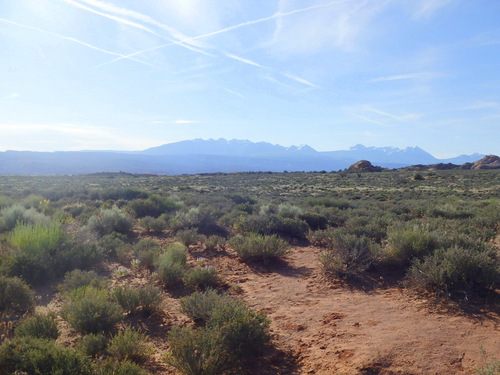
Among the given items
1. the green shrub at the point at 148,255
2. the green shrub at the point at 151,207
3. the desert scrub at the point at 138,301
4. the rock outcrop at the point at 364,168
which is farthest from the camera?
the rock outcrop at the point at 364,168

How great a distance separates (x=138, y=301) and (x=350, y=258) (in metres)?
3.92

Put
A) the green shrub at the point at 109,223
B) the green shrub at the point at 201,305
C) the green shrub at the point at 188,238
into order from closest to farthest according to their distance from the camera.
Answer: the green shrub at the point at 201,305 < the green shrub at the point at 188,238 < the green shrub at the point at 109,223

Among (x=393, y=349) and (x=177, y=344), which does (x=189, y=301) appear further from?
(x=393, y=349)

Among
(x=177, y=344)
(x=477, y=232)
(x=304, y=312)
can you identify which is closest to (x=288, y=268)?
(x=304, y=312)

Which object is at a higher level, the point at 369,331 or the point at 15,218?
the point at 15,218

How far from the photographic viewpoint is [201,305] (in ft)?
14.3

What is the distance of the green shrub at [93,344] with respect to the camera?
346cm

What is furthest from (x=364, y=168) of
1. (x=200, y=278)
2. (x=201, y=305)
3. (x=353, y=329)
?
(x=201, y=305)

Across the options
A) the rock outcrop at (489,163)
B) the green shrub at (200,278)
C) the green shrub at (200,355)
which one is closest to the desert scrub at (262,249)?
the green shrub at (200,278)

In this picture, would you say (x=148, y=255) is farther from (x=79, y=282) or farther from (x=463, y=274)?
(x=463, y=274)

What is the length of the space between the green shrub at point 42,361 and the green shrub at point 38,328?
701mm

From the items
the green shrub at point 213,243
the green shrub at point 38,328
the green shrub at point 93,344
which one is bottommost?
the green shrub at point 213,243

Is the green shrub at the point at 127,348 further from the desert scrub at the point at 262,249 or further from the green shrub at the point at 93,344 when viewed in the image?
the desert scrub at the point at 262,249

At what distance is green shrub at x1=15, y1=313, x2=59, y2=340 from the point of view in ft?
11.7
